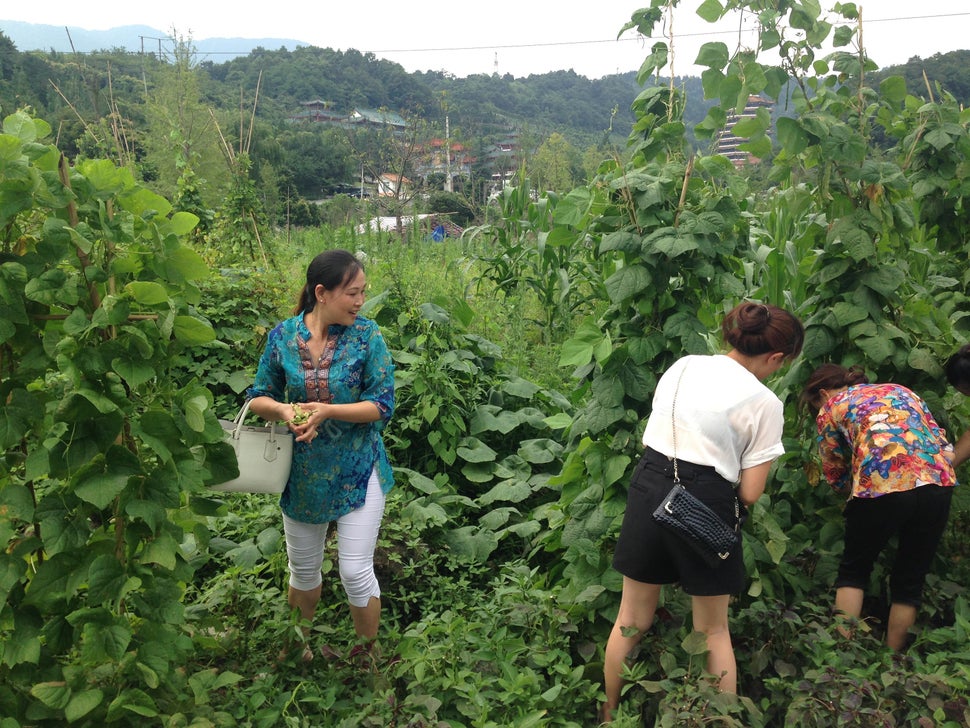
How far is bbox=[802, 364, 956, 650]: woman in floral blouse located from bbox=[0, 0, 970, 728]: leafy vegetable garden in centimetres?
20

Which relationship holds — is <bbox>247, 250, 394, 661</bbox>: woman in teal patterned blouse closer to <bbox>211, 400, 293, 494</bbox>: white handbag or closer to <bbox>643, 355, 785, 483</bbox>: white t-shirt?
<bbox>211, 400, 293, 494</bbox>: white handbag

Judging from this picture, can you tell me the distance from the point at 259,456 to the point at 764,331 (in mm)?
1782

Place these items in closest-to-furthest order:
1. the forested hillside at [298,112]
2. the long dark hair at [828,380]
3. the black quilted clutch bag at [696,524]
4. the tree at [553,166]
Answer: the black quilted clutch bag at [696,524] < the long dark hair at [828,380] < the forested hillside at [298,112] < the tree at [553,166]

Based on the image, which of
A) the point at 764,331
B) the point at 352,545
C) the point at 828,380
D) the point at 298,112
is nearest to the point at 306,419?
the point at 352,545

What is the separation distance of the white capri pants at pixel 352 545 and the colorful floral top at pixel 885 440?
1.88 meters

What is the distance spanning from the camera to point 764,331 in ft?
8.39

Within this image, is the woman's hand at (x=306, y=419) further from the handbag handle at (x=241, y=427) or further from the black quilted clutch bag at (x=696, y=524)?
the black quilted clutch bag at (x=696, y=524)

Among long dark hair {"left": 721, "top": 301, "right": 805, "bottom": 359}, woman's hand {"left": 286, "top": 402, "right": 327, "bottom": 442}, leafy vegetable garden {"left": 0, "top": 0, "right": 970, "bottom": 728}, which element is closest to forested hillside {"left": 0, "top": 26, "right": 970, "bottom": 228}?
leafy vegetable garden {"left": 0, "top": 0, "right": 970, "bottom": 728}

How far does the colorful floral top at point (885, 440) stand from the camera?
303 cm

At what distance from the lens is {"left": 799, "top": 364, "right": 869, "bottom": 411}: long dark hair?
337 centimetres

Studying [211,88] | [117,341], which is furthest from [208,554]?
[211,88]

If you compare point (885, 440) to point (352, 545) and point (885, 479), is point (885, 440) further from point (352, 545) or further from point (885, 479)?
point (352, 545)

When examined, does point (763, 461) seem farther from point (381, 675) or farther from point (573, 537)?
point (381, 675)

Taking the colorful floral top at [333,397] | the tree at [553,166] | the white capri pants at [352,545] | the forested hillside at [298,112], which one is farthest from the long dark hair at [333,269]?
the tree at [553,166]
